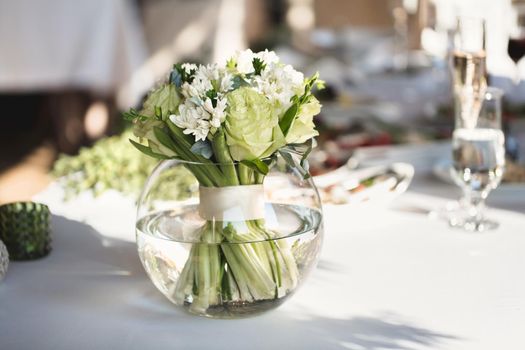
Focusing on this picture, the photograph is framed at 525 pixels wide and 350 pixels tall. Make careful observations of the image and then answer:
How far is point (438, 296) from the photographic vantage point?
841 millimetres

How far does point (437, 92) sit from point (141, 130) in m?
2.56

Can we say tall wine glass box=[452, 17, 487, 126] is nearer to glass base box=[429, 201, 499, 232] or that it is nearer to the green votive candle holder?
glass base box=[429, 201, 499, 232]

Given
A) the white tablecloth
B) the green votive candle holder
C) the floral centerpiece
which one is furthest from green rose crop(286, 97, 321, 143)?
the white tablecloth

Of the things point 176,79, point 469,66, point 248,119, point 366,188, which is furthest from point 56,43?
point 248,119

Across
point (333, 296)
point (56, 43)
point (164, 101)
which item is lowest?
point (333, 296)

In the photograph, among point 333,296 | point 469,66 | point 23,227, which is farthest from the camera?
point 469,66

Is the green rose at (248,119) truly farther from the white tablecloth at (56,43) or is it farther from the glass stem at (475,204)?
the white tablecloth at (56,43)

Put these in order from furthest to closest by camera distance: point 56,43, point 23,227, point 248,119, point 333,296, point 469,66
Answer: point 56,43 → point 469,66 → point 23,227 → point 333,296 → point 248,119

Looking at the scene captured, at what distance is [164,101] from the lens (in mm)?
757

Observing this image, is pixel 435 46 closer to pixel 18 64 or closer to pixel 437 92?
pixel 437 92

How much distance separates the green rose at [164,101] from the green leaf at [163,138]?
2 centimetres

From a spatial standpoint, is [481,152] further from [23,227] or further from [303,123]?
[23,227]

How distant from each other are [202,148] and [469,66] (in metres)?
0.57

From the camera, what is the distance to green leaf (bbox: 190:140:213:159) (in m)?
0.72
